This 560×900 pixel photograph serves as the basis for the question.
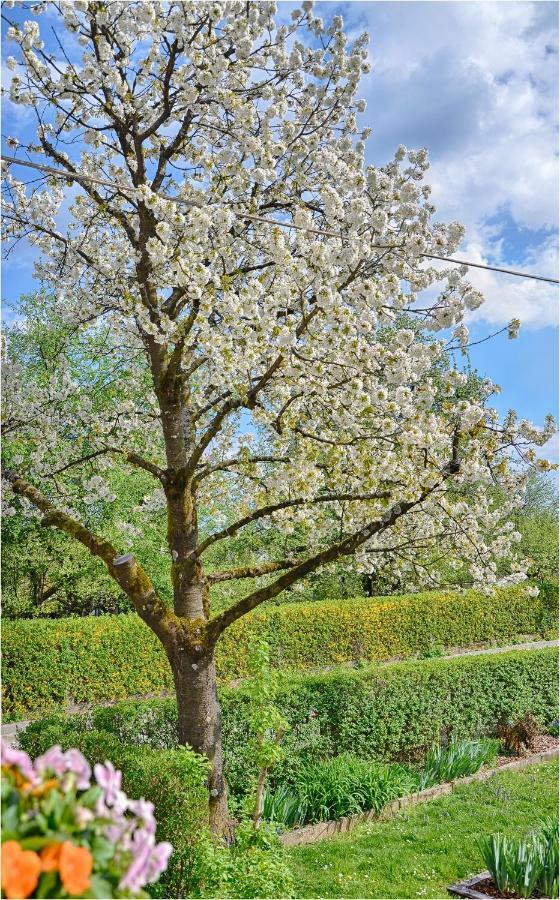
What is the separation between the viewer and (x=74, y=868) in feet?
4.31

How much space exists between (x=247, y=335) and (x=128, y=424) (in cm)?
278

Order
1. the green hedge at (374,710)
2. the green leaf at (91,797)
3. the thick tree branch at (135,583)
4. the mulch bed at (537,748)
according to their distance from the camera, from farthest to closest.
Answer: the mulch bed at (537,748) → the green hedge at (374,710) → the thick tree branch at (135,583) → the green leaf at (91,797)

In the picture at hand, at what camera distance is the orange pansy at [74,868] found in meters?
1.30

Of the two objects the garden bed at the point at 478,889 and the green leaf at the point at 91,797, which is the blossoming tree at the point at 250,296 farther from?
the green leaf at the point at 91,797

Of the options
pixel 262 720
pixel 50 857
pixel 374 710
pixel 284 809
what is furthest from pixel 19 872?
pixel 374 710

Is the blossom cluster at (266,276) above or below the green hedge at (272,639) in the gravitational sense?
above

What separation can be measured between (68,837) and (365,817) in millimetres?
6071

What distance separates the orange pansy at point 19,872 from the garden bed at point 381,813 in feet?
17.7

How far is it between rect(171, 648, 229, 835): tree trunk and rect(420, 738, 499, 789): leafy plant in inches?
110

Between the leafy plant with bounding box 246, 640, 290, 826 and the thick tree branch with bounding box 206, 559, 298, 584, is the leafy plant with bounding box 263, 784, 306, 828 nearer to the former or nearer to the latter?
the leafy plant with bounding box 246, 640, 290, 826

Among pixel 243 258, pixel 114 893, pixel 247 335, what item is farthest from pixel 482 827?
pixel 114 893

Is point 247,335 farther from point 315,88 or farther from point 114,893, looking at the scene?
point 114,893

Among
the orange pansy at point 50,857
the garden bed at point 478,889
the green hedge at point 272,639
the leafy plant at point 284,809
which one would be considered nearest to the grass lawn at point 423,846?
the garden bed at point 478,889

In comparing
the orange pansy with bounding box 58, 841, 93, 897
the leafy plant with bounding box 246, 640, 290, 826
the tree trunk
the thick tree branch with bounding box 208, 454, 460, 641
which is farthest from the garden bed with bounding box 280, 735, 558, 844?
the orange pansy with bounding box 58, 841, 93, 897
